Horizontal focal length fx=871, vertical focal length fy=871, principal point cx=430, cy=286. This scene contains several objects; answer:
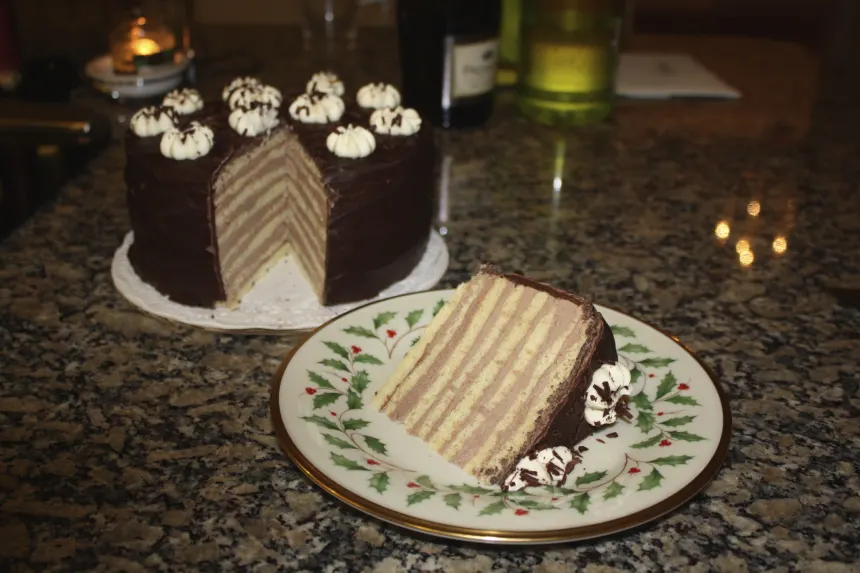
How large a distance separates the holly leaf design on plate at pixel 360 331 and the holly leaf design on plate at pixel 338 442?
280mm

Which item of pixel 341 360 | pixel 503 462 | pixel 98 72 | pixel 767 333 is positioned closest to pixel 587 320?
pixel 503 462

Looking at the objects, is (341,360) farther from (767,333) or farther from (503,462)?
(767,333)

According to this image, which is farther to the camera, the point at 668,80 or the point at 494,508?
the point at 668,80

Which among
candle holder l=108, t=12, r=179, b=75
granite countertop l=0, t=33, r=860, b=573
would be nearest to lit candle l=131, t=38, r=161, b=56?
candle holder l=108, t=12, r=179, b=75

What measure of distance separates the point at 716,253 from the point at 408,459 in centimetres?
113

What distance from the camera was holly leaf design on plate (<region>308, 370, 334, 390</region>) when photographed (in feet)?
4.40

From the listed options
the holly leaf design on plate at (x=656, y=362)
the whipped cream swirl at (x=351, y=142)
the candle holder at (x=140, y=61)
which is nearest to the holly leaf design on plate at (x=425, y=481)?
the holly leaf design on plate at (x=656, y=362)

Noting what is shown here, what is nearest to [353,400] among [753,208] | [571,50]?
[753,208]

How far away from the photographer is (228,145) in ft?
5.84

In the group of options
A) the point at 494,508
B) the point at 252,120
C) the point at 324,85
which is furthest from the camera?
→ the point at 324,85

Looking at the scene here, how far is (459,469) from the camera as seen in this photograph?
1.24 meters

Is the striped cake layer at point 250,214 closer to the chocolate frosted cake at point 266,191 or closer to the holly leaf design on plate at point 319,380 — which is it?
the chocolate frosted cake at point 266,191

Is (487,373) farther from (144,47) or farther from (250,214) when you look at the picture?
(144,47)

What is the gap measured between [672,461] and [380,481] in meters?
0.40
